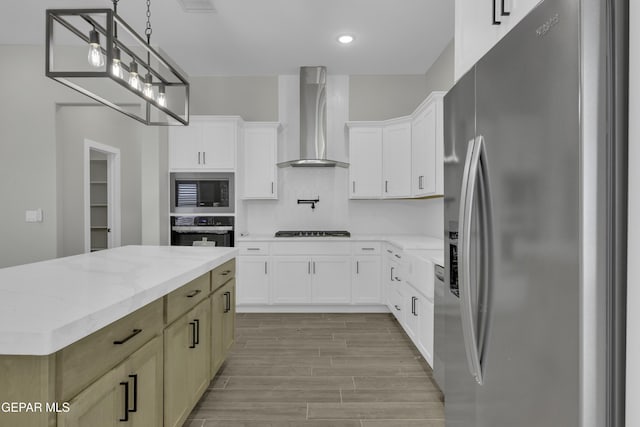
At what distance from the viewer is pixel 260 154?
182 inches

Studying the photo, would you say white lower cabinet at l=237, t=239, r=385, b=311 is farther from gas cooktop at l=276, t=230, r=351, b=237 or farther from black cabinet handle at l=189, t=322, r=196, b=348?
black cabinet handle at l=189, t=322, r=196, b=348

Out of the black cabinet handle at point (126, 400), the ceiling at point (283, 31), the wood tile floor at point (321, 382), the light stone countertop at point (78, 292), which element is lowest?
the wood tile floor at point (321, 382)

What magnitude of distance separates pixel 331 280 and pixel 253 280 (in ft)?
2.97

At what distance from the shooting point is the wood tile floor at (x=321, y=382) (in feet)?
7.22

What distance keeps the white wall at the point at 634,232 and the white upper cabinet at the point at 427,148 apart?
2752 mm

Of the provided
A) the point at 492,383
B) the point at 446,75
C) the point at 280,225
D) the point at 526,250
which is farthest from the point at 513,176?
the point at 280,225

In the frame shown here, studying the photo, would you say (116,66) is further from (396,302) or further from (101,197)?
(101,197)

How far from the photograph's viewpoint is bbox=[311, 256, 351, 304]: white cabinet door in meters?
4.34

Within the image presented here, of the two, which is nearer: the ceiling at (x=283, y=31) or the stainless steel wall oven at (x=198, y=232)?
the ceiling at (x=283, y=31)

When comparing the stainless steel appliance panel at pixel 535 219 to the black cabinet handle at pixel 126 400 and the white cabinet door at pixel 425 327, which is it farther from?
the white cabinet door at pixel 425 327

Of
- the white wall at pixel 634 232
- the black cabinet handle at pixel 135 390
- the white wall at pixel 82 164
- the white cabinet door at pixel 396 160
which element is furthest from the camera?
the white cabinet door at pixel 396 160

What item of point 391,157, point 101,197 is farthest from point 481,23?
point 101,197

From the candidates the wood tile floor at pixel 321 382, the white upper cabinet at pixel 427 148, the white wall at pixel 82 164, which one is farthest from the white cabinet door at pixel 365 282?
the white wall at pixel 82 164

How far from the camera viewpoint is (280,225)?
494 centimetres
